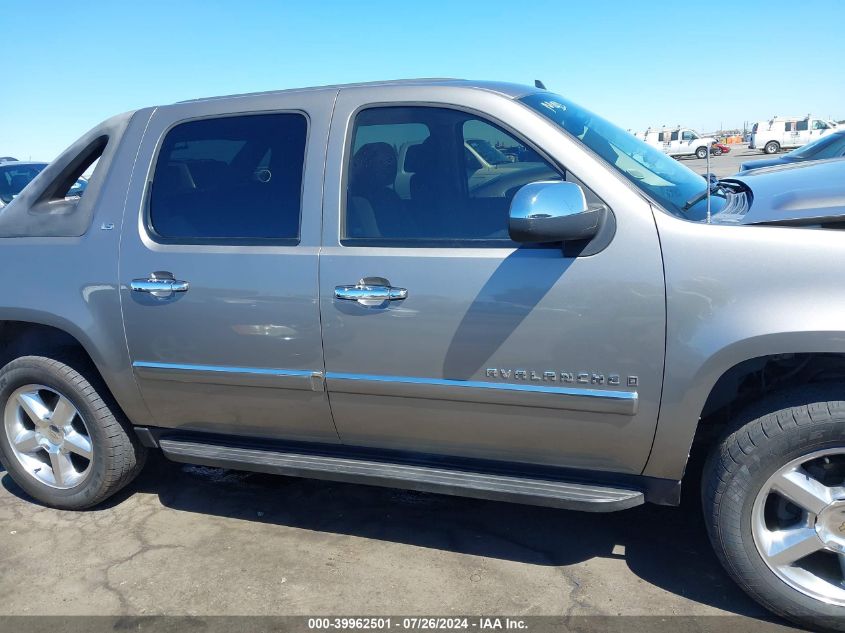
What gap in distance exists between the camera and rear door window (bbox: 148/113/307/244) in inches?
108

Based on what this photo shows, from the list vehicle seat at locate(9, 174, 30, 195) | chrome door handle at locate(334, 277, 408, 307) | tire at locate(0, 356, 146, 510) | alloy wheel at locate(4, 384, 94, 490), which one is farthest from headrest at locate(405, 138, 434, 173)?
vehicle seat at locate(9, 174, 30, 195)

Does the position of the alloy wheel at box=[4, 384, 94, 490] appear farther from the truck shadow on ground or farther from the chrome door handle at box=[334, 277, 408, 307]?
the chrome door handle at box=[334, 277, 408, 307]

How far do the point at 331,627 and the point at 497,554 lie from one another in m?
0.79

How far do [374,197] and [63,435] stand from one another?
2.06 meters

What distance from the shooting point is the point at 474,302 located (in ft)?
7.82

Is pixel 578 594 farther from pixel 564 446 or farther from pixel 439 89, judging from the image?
pixel 439 89

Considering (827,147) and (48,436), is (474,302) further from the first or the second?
(827,147)

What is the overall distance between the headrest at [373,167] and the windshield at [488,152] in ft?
1.08

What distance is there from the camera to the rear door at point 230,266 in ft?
8.78

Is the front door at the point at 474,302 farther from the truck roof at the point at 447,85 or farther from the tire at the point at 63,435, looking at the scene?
the tire at the point at 63,435

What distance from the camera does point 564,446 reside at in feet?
8.07

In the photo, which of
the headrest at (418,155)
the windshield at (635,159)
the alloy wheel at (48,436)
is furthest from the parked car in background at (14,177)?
the windshield at (635,159)

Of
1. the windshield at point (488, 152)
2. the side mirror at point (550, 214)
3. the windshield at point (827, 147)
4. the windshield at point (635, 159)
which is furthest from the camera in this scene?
the windshield at point (827, 147)

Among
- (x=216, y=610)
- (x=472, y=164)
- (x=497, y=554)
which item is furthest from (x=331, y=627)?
(x=472, y=164)
